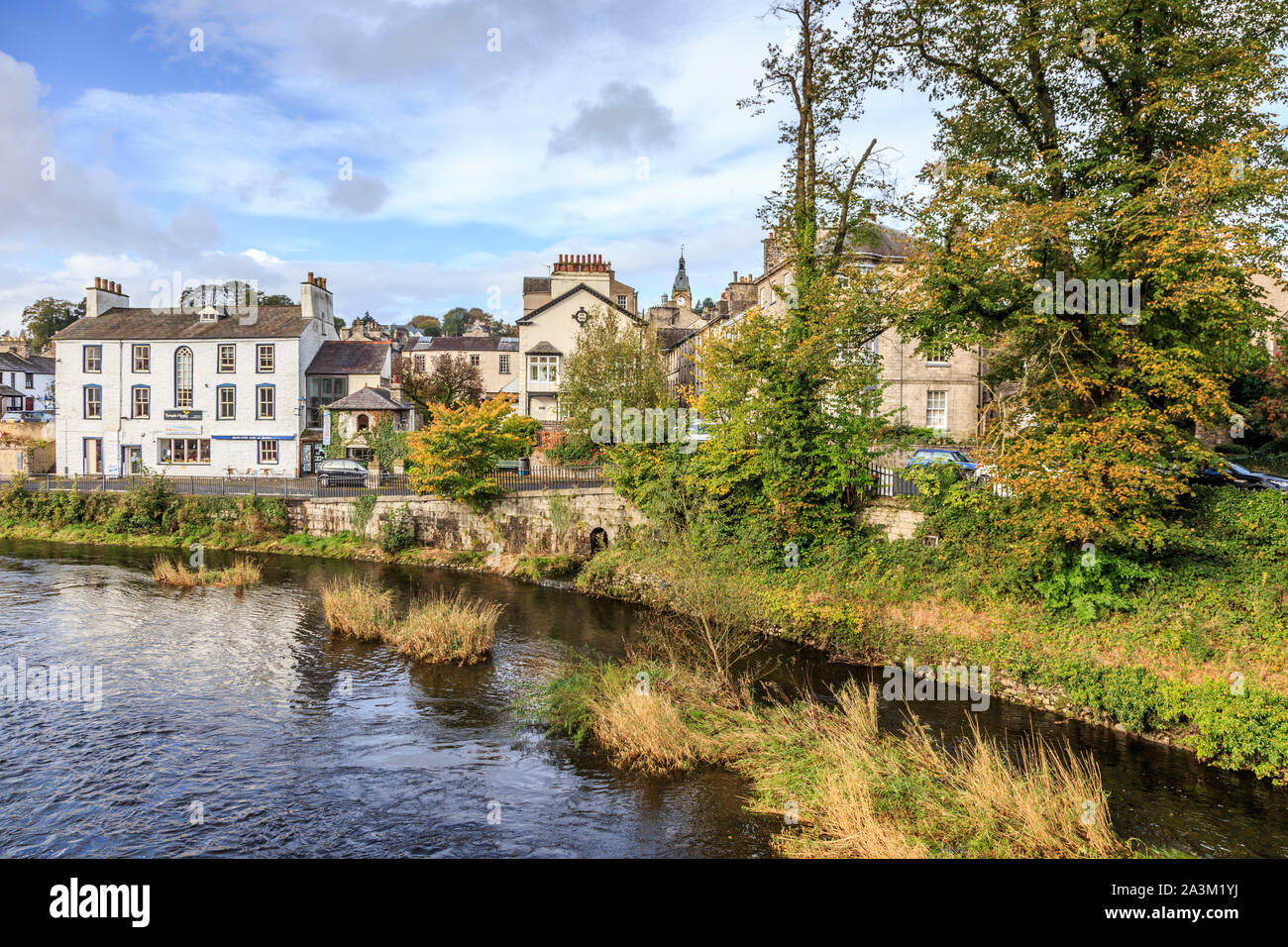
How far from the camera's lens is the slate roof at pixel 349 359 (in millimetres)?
43156

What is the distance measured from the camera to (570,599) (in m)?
22.0

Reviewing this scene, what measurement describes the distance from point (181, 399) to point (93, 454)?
5.85m

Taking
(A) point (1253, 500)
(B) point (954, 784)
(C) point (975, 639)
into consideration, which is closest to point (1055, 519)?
(C) point (975, 639)

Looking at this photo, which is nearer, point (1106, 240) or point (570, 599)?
point (1106, 240)

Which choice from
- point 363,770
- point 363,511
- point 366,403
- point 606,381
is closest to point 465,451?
point 363,511

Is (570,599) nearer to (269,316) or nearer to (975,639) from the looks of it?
(975,639)

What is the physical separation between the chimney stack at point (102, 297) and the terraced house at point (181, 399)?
2.82 m

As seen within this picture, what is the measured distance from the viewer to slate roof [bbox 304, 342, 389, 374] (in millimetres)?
43156

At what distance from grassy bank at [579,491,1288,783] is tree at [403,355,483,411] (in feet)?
94.9

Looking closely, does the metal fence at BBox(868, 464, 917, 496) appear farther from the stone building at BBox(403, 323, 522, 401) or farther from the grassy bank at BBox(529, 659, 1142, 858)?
the stone building at BBox(403, 323, 522, 401)

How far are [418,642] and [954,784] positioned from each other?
36.1ft

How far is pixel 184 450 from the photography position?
41812 millimetres

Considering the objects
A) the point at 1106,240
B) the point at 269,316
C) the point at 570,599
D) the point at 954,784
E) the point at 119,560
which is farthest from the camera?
the point at 269,316
